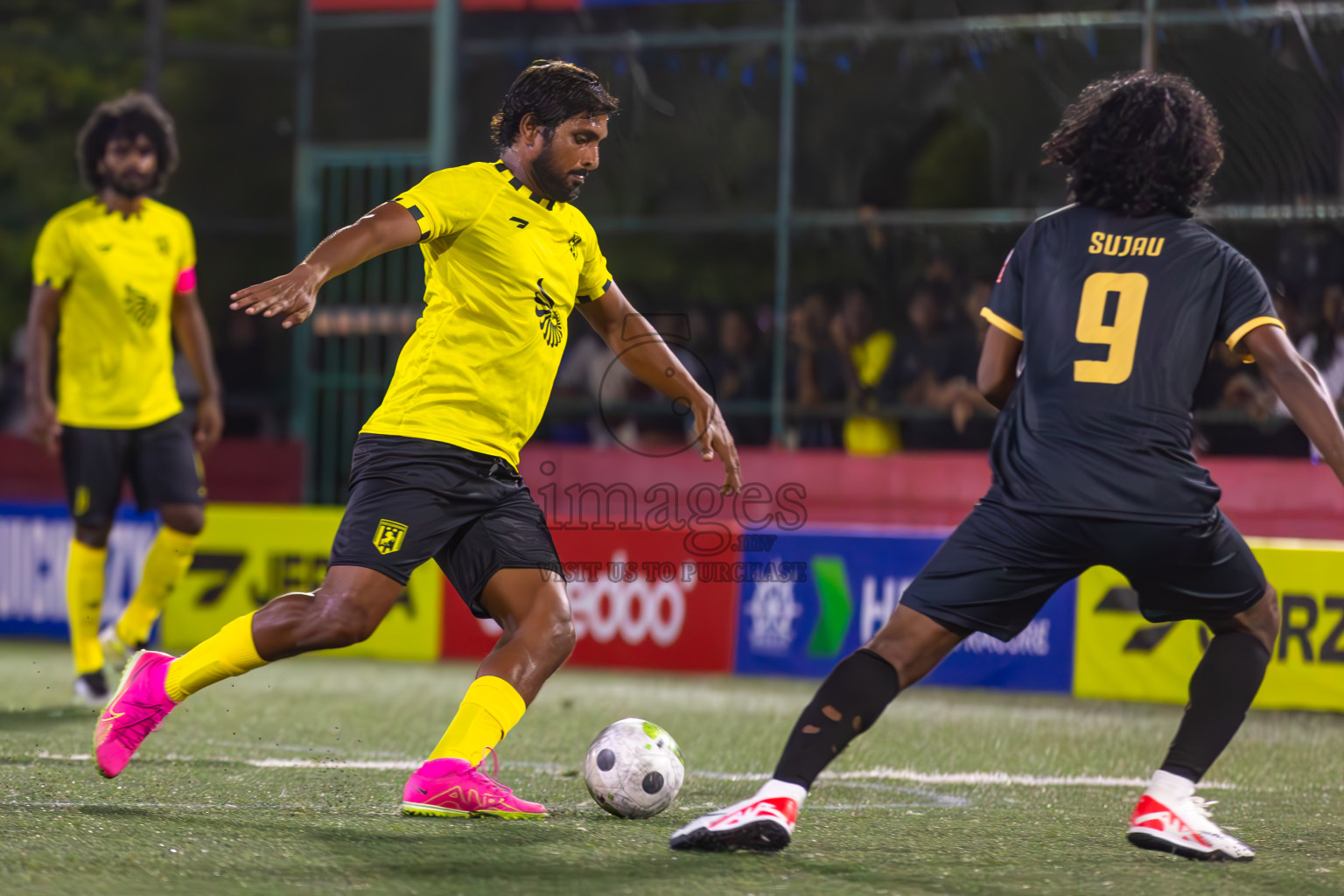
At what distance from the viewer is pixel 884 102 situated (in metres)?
13.8

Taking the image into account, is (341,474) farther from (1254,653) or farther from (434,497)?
(1254,653)

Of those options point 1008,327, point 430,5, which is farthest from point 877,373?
point 1008,327

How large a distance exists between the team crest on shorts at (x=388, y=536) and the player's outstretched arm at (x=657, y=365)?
0.91m

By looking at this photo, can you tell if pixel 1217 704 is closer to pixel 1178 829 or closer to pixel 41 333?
pixel 1178 829

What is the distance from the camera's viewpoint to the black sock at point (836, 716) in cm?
413

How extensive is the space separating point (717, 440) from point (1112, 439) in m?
1.37

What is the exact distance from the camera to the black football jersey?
13.6ft

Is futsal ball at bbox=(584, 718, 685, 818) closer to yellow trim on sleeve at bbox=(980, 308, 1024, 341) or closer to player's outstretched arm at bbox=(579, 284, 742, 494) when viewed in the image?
player's outstretched arm at bbox=(579, 284, 742, 494)

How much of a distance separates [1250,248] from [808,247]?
344cm

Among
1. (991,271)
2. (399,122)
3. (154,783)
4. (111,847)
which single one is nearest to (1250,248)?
(991,271)

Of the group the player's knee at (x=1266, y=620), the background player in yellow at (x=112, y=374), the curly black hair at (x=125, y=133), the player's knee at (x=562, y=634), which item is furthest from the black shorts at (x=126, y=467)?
the player's knee at (x=1266, y=620)

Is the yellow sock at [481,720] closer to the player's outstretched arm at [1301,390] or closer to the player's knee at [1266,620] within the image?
the player's knee at [1266,620]

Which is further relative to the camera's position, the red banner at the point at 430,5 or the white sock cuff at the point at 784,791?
the red banner at the point at 430,5

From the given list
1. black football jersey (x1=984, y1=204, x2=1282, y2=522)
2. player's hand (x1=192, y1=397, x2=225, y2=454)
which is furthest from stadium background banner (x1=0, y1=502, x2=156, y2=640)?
black football jersey (x1=984, y1=204, x2=1282, y2=522)
